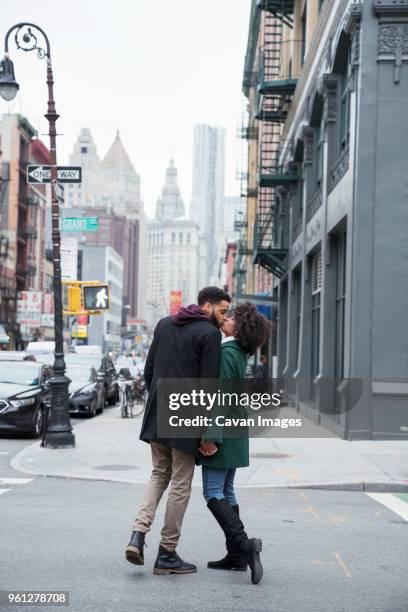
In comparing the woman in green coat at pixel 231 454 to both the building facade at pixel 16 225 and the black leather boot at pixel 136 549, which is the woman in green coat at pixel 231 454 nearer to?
the black leather boot at pixel 136 549

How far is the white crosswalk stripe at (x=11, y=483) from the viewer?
10797mm

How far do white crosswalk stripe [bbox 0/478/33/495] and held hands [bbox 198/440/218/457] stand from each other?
4748 millimetres

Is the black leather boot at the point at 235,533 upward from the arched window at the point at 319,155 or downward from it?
downward

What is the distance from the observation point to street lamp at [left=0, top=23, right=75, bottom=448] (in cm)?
1572

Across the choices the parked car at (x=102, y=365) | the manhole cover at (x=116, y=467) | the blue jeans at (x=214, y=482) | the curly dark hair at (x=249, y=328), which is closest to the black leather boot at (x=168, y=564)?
the blue jeans at (x=214, y=482)

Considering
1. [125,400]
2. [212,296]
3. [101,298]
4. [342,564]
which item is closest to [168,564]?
[342,564]

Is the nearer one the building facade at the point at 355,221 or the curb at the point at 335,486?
the curb at the point at 335,486

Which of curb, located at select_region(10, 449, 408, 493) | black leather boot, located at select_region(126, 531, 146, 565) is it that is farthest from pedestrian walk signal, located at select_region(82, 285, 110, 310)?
black leather boot, located at select_region(126, 531, 146, 565)

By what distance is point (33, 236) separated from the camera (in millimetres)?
84438

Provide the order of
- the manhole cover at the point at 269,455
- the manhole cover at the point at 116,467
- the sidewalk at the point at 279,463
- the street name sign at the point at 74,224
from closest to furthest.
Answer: the sidewalk at the point at 279,463 < the manhole cover at the point at 116,467 < the manhole cover at the point at 269,455 < the street name sign at the point at 74,224

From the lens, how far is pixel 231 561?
6.61 meters

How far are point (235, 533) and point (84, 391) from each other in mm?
18968

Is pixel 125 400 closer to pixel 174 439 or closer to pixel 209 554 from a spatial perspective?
pixel 209 554

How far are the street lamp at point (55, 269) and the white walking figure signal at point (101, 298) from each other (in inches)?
406
